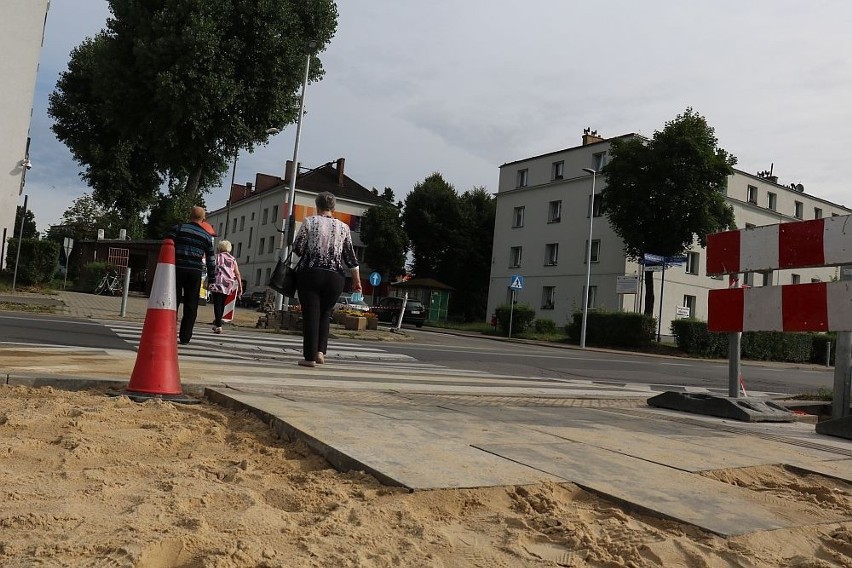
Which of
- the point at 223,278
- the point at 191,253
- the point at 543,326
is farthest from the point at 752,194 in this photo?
the point at 191,253

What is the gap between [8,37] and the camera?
69.1ft

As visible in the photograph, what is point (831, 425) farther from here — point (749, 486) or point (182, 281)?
point (182, 281)

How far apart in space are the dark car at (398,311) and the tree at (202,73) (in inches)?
553

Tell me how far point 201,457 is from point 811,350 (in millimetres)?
35901

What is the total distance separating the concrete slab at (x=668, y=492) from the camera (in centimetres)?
255

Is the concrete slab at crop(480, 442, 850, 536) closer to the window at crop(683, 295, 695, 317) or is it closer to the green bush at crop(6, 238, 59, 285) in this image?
the green bush at crop(6, 238, 59, 285)

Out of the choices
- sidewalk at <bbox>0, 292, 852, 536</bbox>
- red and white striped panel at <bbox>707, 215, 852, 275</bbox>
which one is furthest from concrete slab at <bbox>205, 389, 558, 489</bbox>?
red and white striped panel at <bbox>707, 215, 852, 275</bbox>

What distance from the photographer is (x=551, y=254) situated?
46.6 m

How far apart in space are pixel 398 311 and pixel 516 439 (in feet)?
122

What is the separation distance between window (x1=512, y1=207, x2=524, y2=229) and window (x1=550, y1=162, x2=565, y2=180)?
3.56 m

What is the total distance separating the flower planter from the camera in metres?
18.4

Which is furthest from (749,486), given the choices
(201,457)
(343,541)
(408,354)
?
(408,354)

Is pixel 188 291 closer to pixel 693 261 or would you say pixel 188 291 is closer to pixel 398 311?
pixel 398 311

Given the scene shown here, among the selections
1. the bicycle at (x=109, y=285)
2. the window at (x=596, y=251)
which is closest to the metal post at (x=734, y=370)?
the bicycle at (x=109, y=285)
